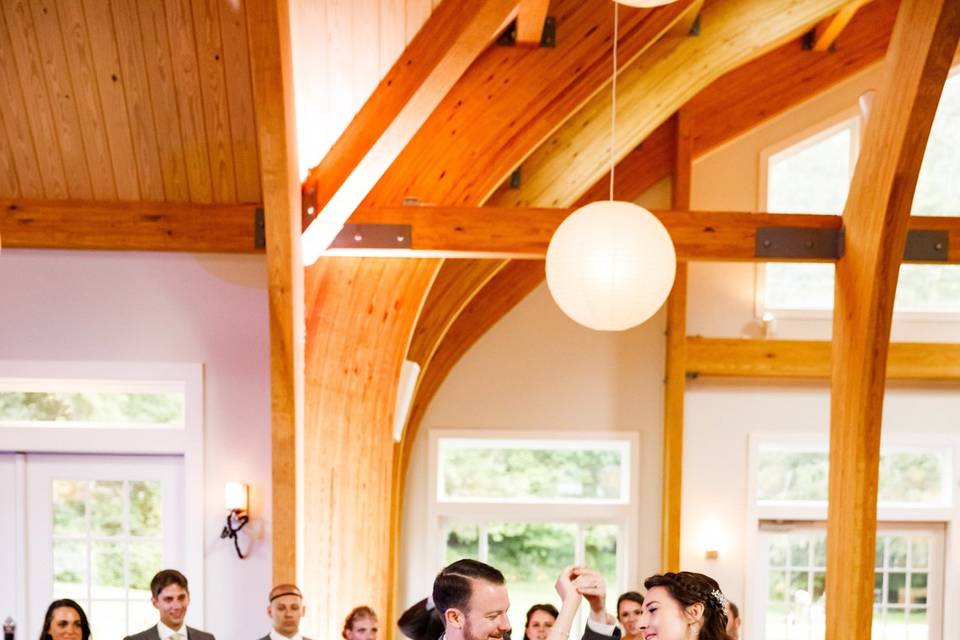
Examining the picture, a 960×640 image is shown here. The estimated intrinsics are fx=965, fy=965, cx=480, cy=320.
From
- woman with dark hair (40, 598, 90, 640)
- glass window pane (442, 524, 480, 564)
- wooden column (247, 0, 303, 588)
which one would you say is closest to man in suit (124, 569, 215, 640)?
woman with dark hair (40, 598, 90, 640)

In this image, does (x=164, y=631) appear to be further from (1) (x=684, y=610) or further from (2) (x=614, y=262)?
(1) (x=684, y=610)

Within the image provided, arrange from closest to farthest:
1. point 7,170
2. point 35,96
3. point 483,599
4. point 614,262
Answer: point 483,599 < point 614,262 < point 35,96 < point 7,170

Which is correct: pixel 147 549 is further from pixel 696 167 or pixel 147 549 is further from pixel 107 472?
pixel 696 167

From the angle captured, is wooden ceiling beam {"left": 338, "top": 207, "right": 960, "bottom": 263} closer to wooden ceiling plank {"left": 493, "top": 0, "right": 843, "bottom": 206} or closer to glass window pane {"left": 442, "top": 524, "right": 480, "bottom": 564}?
wooden ceiling plank {"left": 493, "top": 0, "right": 843, "bottom": 206}

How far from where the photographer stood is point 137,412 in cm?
555

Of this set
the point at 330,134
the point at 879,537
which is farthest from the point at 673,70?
the point at 879,537

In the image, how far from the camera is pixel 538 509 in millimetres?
9039

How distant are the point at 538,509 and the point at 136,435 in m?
4.56

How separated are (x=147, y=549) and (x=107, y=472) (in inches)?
19.4

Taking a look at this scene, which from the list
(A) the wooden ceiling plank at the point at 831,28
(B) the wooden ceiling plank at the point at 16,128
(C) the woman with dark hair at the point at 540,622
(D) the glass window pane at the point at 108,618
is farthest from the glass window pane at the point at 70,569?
(A) the wooden ceiling plank at the point at 831,28

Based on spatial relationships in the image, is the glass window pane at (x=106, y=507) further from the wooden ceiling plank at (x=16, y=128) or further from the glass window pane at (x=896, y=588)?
the glass window pane at (x=896, y=588)

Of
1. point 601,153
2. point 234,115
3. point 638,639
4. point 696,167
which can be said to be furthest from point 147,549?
point 696,167

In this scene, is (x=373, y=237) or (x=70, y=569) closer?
(x=373, y=237)

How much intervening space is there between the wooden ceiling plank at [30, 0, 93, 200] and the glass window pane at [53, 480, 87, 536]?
1.67m
